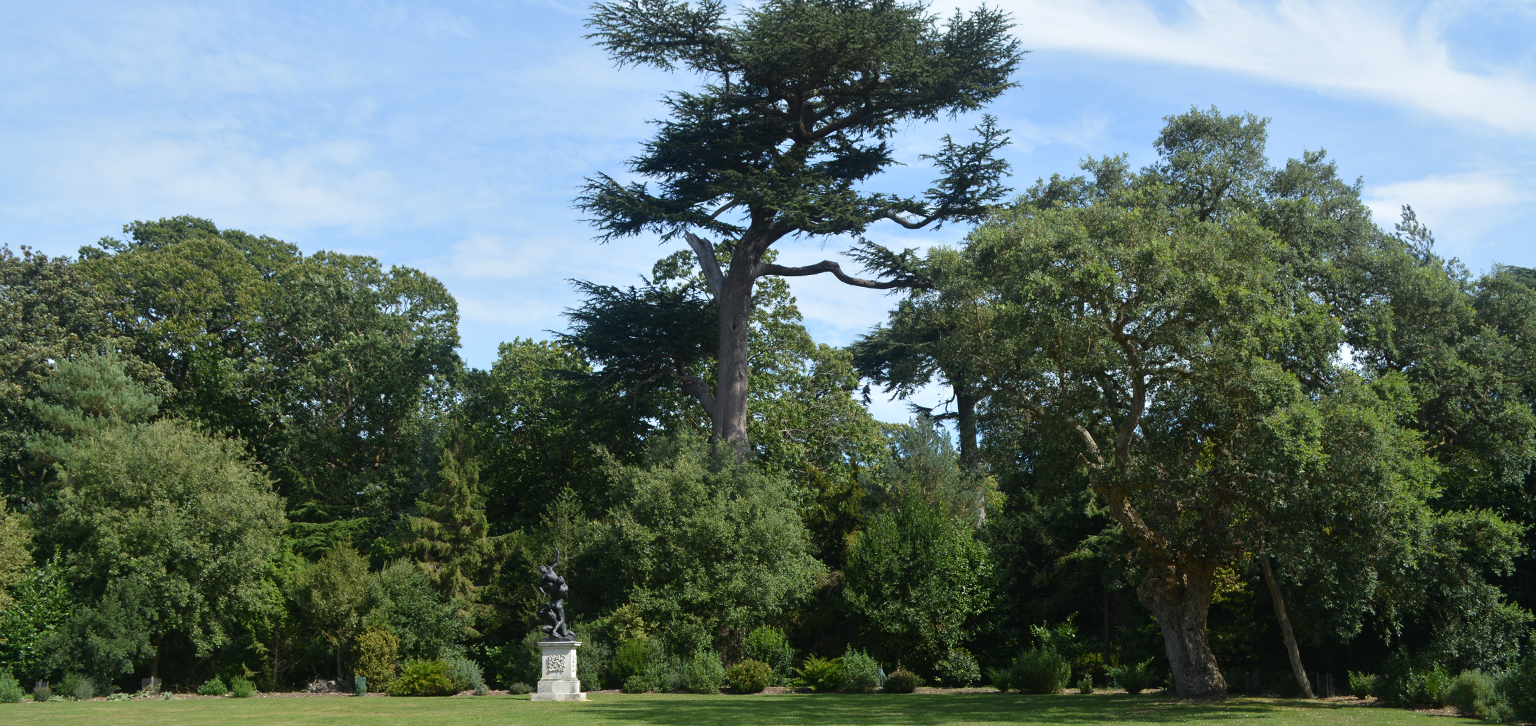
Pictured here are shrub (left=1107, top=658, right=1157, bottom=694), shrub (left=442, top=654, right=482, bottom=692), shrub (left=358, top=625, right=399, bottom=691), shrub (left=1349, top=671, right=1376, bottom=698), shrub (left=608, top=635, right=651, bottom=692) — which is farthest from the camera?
shrub (left=358, top=625, right=399, bottom=691)

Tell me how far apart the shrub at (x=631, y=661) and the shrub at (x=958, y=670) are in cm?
789

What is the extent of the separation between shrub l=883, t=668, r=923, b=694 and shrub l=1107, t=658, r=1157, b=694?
4.96 m

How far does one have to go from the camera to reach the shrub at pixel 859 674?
25844 millimetres

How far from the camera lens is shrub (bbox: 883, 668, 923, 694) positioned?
25.6 meters

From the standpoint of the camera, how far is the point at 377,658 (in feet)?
91.5

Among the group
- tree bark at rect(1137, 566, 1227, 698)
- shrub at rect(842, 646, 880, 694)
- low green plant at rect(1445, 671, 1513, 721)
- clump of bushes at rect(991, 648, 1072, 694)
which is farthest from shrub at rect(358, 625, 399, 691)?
low green plant at rect(1445, 671, 1513, 721)

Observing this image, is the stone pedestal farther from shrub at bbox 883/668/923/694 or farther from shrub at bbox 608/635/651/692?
shrub at bbox 883/668/923/694

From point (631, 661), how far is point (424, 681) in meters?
5.40

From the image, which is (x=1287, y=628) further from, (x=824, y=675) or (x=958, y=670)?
(x=824, y=675)

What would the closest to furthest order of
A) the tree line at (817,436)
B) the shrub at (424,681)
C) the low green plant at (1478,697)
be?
the low green plant at (1478,697)
the tree line at (817,436)
the shrub at (424,681)

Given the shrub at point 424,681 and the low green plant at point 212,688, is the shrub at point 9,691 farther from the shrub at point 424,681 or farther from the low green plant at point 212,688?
the shrub at point 424,681

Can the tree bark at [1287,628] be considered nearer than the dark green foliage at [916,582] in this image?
Yes

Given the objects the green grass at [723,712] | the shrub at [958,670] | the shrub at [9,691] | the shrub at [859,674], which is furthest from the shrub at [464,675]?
the shrub at [958,670]

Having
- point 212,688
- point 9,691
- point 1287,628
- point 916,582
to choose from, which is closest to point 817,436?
point 916,582
